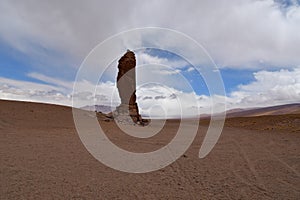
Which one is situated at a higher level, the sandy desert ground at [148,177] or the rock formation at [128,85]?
the rock formation at [128,85]

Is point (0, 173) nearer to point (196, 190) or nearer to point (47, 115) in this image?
point (196, 190)

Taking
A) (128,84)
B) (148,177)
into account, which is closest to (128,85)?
(128,84)

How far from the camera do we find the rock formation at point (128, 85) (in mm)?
37062

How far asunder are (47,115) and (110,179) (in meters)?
29.4

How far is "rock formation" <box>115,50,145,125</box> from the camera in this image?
3706 centimetres

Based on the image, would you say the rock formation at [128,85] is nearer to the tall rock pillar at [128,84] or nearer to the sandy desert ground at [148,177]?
the tall rock pillar at [128,84]

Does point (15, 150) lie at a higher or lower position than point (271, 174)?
higher

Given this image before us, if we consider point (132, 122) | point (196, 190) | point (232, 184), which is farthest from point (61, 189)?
point (132, 122)

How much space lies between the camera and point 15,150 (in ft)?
40.8

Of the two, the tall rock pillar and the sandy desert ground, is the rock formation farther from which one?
the sandy desert ground

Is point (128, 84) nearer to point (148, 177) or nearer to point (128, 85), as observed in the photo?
point (128, 85)

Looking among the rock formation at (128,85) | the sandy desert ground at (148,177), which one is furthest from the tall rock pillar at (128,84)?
the sandy desert ground at (148,177)

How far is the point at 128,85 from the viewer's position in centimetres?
3809

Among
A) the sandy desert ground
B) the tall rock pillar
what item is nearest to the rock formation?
the tall rock pillar
